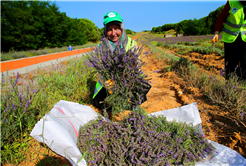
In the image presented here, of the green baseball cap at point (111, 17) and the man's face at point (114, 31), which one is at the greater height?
the green baseball cap at point (111, 17)

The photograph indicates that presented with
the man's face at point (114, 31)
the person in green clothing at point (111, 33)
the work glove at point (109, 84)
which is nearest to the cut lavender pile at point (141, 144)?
the work glove at point (109, 84)

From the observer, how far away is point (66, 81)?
2.56 meters

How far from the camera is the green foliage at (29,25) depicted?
8.63 metres

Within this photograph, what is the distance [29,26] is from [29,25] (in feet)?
1.70

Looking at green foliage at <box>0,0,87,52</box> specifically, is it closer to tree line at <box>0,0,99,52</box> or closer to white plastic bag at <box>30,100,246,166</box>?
tree line at <box>0,0,99,52</box>

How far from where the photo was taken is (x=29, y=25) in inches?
404

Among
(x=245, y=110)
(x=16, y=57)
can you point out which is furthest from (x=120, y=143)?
(x=16, y=57)

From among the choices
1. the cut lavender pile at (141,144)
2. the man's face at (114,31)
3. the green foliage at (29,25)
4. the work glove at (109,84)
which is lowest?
the cut lavender pile at (141,144)

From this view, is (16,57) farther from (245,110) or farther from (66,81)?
(245,110)

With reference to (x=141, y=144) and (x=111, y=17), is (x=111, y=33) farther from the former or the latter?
(x=141, y=144)

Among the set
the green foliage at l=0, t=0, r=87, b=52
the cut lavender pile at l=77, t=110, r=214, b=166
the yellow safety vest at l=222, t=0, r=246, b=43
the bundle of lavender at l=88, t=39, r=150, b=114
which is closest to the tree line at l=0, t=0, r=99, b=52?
the green foliage at l=0, t=0, r=87, b=52

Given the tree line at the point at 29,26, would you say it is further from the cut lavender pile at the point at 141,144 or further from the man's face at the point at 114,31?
the cut lavender pile at the point at 141,144

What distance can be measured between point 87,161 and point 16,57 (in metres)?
9.12

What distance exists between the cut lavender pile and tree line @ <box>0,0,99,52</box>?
1088cm
